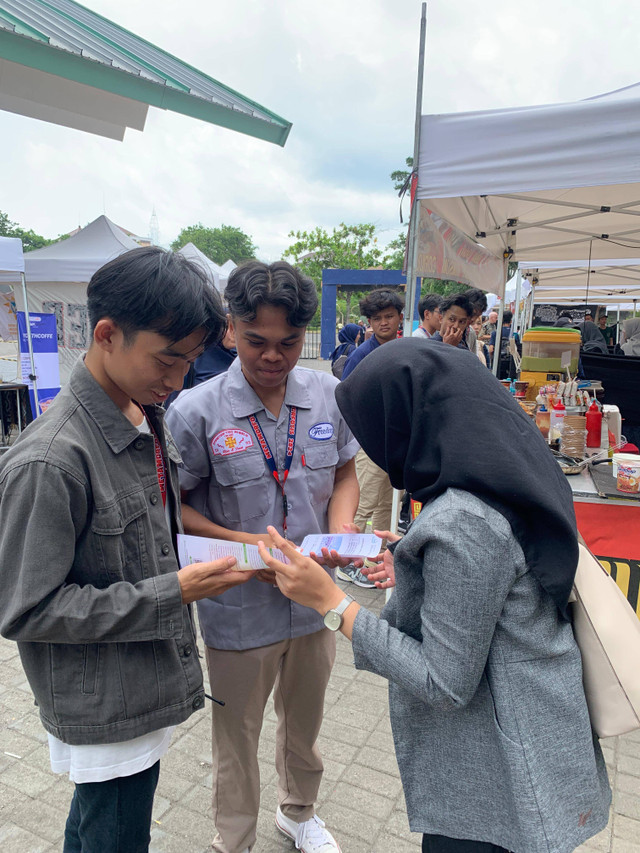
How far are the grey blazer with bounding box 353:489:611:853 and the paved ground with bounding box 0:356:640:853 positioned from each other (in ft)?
3.82

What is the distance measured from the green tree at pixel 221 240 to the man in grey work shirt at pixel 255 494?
2516 inches

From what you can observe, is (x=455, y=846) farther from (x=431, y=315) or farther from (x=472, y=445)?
(x=431, y=315)

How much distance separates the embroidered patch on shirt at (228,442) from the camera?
1.74m

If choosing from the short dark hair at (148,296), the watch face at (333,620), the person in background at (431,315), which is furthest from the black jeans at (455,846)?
the person in background at (431,315)

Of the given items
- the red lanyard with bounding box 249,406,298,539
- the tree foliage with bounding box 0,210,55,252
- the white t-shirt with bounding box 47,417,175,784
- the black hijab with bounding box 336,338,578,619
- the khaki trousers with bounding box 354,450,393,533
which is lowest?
the khaki trousers with bounding box 354,450,393,533

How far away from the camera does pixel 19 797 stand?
2242mm

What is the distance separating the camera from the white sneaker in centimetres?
199

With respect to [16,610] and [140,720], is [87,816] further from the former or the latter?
[16,610]

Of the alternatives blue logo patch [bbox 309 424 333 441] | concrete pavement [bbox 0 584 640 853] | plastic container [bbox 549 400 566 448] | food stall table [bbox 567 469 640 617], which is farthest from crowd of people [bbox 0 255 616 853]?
plastic container [bbox 549 400 566 448]

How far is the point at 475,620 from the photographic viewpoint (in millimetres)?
1038

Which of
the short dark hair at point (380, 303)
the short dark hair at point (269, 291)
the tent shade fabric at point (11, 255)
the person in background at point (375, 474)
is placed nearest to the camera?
the short dark hair at point (269, 291)

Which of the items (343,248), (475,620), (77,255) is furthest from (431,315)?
(343,248)

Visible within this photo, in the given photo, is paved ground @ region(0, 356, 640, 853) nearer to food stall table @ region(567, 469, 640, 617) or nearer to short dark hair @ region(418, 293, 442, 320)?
food stall table @ region(567, 469, 640, 617)

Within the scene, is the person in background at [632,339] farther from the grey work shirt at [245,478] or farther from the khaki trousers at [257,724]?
the khaki trousers at [257,724]
